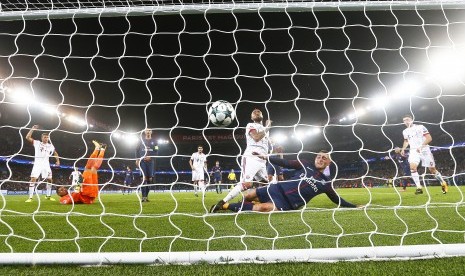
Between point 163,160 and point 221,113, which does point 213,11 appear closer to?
point 221,113

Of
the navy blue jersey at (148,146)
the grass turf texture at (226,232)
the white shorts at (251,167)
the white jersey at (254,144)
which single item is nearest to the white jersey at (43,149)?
the navy blue jersey at (148,146)

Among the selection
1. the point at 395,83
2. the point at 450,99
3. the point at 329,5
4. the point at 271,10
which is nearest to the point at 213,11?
the point at 271,10

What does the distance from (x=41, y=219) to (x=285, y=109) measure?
20.5 metres

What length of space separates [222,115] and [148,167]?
2237 millimetres

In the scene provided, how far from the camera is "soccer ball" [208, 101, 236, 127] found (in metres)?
5.19

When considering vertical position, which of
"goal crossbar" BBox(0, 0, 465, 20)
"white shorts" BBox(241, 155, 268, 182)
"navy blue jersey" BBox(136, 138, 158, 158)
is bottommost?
"white shorts" BBox(241, 155, 268, 182)

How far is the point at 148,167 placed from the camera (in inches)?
263

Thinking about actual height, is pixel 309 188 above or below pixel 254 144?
below

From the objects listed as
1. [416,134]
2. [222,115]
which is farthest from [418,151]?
[222,115]

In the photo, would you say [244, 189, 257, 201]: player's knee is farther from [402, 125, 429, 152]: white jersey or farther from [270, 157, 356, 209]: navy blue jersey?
[402, 125, 429, 152]: white jersey

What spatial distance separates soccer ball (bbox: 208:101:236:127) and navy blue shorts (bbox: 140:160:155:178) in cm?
197

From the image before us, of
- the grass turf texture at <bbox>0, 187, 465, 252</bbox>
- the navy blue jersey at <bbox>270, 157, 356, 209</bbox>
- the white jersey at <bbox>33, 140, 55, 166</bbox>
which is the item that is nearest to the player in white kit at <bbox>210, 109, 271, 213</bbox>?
the navy blue jersey at <bbox>270, 157, 356, 209</bbox>

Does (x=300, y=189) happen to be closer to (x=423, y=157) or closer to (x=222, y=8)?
(x=222, y=8)

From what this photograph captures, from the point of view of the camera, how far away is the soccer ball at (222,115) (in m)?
5.19
